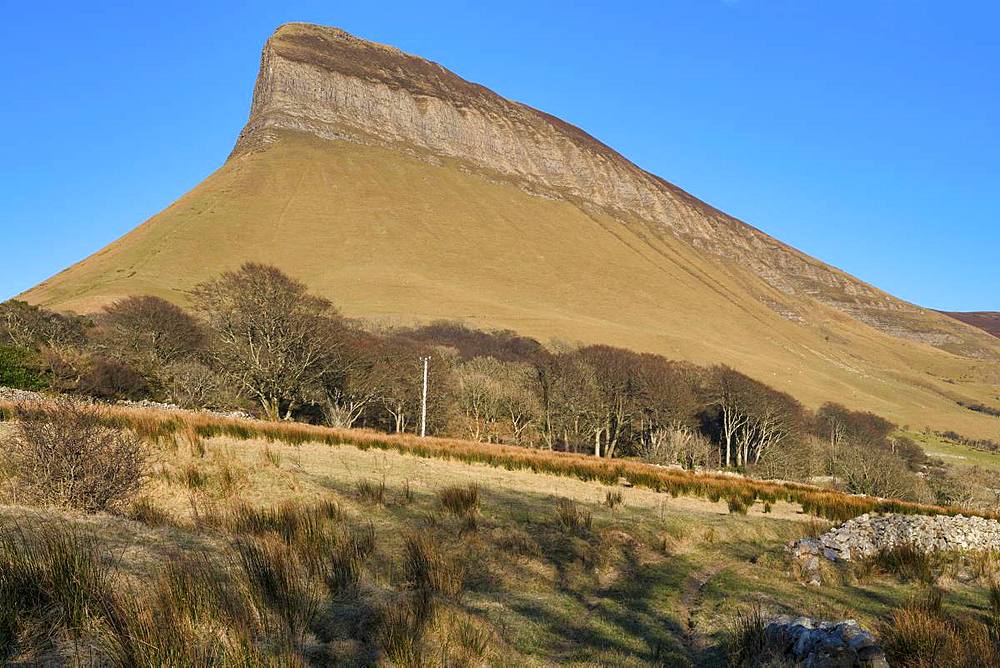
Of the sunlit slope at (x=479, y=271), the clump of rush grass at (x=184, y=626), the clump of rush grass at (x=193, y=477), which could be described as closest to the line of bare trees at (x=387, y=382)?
the clump of rush grass at (x=193, y=477)

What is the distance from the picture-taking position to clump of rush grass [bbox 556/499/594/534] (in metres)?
11.1

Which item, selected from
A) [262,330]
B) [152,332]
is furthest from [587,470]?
[152,332]

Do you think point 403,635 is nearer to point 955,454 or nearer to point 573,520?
point 573,520

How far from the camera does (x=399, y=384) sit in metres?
51.6

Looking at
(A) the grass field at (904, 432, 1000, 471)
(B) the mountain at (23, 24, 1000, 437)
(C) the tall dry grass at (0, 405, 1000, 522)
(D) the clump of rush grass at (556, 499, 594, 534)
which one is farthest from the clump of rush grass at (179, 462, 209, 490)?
(A) the grass field at (904, 432, 1000, 471)

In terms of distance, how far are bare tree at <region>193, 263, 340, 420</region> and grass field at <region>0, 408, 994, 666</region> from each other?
84.6 feet

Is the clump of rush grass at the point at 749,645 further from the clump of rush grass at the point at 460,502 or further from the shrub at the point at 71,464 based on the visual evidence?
the shrub at the point at 71,464

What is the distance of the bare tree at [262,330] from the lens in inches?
1550

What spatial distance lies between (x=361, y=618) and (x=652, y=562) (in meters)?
6.44

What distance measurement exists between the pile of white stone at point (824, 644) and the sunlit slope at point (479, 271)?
85.3 m

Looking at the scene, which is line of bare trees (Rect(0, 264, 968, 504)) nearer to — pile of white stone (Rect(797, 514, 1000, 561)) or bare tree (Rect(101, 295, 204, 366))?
bare tree (Rect(101, 295, 204, 366))

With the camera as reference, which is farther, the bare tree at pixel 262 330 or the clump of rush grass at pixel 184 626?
the bare tree at pixel 262 330

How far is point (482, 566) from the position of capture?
8.34 m

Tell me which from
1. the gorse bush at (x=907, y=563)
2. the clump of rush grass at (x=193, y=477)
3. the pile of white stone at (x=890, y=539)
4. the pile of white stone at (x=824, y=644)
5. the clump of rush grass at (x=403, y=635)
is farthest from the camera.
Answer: the pile of white stone at (x=890, y=539)
